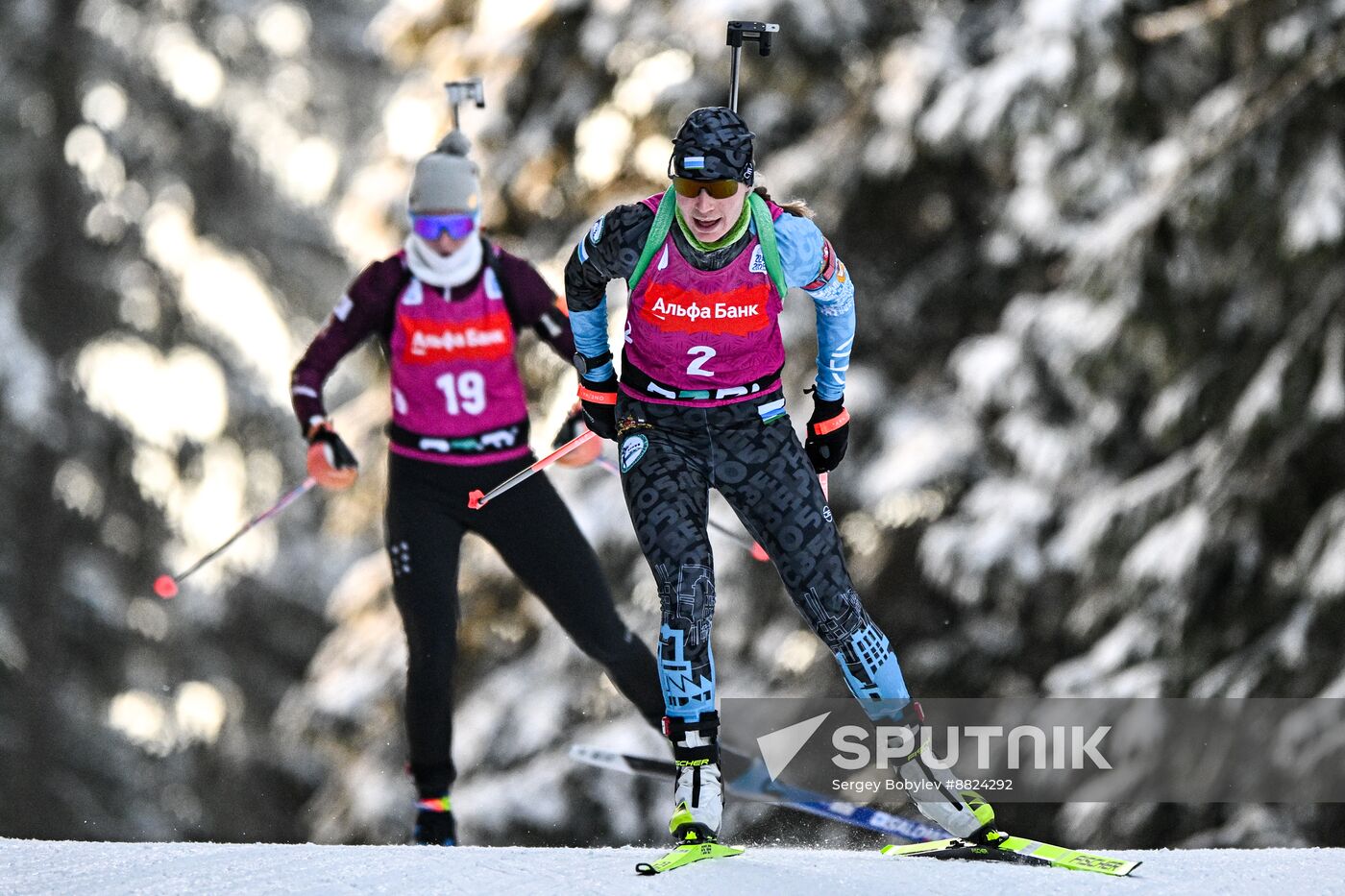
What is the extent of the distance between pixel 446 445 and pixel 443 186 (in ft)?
2.80

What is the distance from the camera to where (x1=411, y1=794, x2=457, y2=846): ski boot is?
5.33 metres

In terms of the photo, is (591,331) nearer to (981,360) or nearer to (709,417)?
(709,417)

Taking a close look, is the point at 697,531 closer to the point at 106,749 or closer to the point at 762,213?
the point at 762,213

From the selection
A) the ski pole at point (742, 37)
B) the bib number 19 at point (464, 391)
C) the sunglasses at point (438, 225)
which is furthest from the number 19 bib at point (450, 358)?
the ski pole at point (742, 37)

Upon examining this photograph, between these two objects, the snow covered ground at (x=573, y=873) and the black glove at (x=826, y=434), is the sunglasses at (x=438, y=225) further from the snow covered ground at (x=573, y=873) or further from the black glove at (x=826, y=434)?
the snow covered ground at (x=573, y=873)

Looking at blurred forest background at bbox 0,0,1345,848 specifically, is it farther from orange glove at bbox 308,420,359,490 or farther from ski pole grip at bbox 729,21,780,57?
ski pole grip at bbox 729,21,780,57

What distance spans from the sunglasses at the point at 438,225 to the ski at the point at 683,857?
209cm

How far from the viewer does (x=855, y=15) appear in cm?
958

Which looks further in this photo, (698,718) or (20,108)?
(20,108)

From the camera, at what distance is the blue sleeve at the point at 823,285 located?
4.34 m

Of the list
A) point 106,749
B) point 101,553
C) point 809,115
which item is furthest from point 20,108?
point 809,115

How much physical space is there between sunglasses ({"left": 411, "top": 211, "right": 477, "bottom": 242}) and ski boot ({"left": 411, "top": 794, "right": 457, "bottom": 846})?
1.90 metres

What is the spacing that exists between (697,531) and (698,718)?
52 centimetres

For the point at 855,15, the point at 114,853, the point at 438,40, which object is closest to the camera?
the point at 114,853
